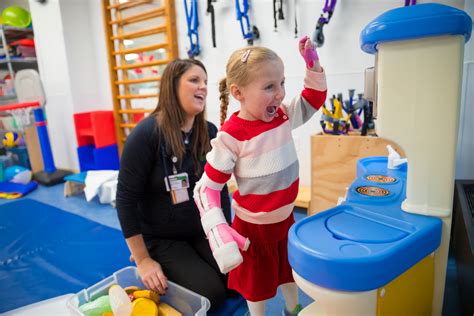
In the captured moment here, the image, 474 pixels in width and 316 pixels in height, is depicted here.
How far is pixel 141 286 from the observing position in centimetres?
123

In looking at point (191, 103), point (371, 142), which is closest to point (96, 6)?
point (191, 103)

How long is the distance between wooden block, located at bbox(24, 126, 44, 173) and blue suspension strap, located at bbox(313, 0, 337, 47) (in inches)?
113

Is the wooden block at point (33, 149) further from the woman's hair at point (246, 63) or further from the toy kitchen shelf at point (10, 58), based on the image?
the woman's hair at point (246, 63)

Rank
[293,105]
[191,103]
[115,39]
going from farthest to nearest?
[115,39] < [191,103] < [293,105]

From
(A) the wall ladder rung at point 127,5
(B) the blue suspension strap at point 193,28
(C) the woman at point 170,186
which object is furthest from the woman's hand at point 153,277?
(A) the wall ladder rung at point 127,5

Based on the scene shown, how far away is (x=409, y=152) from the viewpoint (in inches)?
25.1

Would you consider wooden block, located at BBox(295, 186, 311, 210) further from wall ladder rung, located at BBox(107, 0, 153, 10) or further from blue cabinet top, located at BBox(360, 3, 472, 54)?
wall ladder rung, located at BBox(107, 0, 153, 10)

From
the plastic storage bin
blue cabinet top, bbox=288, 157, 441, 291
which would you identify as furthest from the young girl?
the plastic storage bin

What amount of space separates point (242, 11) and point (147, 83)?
1250mm

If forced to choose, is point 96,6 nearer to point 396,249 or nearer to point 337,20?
point 337,20

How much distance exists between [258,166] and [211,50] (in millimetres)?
1890

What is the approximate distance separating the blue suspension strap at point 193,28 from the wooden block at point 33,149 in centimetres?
193

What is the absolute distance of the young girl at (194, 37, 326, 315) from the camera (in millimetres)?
709

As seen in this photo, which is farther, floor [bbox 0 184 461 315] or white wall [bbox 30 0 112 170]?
white wall [bbox 30 0 112 170]
